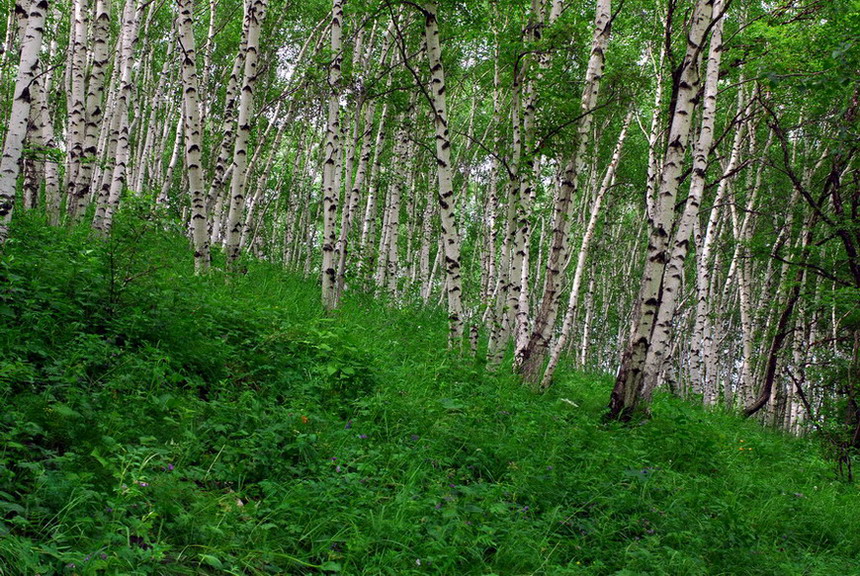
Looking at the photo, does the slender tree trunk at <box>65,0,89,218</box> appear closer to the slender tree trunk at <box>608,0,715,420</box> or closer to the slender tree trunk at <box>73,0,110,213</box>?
the slender tree trunk at <box>73,0,110,213</box>

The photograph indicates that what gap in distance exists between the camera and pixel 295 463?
3971 millimetres

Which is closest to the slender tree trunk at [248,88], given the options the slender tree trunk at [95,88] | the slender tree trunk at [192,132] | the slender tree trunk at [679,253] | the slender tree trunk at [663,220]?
the slender tree trunk at [192,132]

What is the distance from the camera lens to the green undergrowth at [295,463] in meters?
2.82

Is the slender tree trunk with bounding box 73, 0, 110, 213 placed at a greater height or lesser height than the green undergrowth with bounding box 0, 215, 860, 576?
greater

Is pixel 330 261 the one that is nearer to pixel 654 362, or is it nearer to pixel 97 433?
pixel 654 362

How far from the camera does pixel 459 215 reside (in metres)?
21.6

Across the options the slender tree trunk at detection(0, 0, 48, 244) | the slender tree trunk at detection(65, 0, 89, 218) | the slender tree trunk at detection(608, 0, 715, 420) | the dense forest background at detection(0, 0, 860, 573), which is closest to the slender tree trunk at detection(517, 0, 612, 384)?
the dense forest background at detection(0, 0, 860, 573)

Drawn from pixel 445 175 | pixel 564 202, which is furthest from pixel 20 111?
pixel 564 202

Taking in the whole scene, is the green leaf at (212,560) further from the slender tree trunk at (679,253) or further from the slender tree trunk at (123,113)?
the slender tree trunk at (123,113)

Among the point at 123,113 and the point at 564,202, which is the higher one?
the point at 123,113

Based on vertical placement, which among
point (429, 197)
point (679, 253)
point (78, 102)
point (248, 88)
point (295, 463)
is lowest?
point (295, 463)

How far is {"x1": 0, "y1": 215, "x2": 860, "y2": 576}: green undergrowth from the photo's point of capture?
9.25ft

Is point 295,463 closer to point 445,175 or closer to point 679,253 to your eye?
point 445,175

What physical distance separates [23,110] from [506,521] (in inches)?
230
